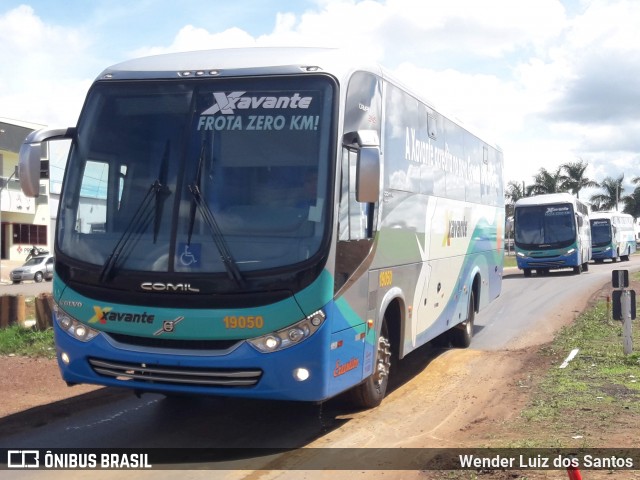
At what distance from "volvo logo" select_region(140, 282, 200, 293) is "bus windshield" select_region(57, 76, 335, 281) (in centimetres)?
13

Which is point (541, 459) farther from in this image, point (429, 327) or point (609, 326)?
point (609, 326)

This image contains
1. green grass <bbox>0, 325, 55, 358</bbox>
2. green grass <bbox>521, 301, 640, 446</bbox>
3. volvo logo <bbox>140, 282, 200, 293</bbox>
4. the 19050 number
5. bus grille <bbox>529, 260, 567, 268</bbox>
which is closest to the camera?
the 19050 number

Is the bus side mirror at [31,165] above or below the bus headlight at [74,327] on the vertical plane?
above

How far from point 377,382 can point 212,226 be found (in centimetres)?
294

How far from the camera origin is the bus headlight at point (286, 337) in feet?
21.7

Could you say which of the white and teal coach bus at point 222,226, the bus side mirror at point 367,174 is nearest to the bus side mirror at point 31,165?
the white and teal coach bus at point 222,226

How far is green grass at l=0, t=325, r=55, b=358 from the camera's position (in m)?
12.1

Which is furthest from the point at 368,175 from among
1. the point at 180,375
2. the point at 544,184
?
the point at 544,184

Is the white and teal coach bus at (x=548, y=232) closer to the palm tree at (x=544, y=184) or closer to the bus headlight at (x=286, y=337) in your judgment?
the bus headlight at (x=286, y=337)

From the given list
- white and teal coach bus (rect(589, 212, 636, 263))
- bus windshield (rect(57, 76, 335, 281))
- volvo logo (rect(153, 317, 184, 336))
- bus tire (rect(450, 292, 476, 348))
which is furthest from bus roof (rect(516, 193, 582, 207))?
volvo logo (rect(153, 317, 184, 336))

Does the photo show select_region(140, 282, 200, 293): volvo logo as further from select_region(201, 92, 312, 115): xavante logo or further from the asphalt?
the asphalt

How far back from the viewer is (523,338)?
1506 centimetres

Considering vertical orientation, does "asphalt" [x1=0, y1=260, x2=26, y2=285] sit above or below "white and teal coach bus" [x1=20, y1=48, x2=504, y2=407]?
below

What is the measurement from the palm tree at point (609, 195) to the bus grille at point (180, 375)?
88.5 meters
